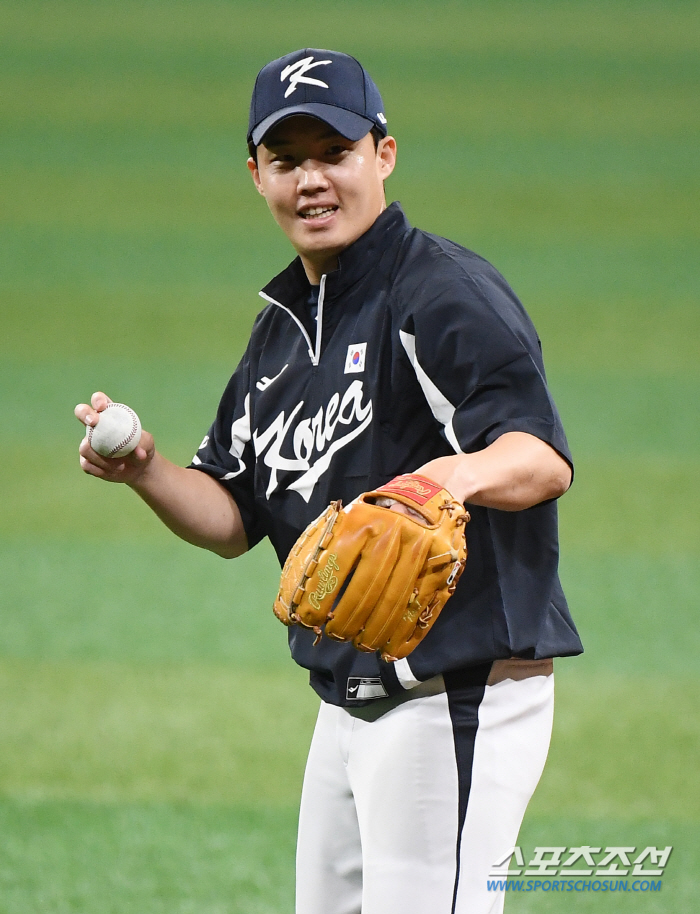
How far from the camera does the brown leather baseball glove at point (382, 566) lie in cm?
189

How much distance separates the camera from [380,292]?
227cm

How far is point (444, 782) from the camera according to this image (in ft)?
7.03

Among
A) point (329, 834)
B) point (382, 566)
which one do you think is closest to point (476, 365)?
point (382, 566)

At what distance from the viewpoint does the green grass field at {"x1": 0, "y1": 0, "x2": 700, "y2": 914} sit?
4.37m

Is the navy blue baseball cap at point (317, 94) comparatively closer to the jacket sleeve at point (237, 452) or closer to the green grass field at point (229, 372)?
the jacket sleeve at point (237, 452)

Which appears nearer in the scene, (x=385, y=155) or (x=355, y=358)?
(x=355, y=358)

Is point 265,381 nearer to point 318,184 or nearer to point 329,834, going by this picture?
point 318,184

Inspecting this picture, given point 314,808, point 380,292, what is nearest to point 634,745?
point 314,808

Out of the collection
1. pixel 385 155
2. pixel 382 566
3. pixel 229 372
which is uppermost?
pixel 385 155

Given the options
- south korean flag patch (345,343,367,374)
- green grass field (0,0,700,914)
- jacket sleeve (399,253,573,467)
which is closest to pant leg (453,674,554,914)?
jacket sleeve (399,253,573,467)

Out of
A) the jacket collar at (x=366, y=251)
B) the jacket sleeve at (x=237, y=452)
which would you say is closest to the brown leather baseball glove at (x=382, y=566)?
the jacket collar at (x=366, y=251)

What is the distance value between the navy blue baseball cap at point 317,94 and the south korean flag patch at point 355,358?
39 centimetres

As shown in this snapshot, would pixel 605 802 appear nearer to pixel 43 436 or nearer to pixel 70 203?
pixel 43 436

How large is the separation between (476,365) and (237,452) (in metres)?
0.79
